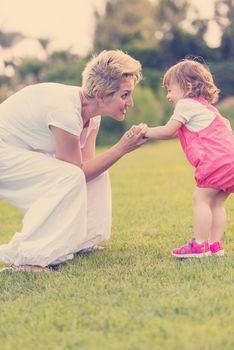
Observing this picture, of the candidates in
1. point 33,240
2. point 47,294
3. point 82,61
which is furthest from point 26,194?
point 82,61

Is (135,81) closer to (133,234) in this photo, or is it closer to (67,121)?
(67,121)

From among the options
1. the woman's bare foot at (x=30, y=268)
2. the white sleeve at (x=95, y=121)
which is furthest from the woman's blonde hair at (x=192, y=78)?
the woman's bare foot at (x=30, y=268)

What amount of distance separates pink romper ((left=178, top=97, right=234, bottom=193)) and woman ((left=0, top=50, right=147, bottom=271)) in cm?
38

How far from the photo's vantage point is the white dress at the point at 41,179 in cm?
444

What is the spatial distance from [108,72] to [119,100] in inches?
8.2

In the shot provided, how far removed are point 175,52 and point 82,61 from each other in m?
4.43

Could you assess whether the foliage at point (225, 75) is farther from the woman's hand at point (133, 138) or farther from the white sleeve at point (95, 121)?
the woman's hand at point (133, 138)

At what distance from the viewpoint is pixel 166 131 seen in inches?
180

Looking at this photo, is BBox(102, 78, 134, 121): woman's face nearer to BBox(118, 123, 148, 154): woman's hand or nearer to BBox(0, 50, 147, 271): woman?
BBox(0, 50, 147, 271): woman

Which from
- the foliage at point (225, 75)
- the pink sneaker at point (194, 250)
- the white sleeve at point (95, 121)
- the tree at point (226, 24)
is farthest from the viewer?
the tree at point (226, 24)

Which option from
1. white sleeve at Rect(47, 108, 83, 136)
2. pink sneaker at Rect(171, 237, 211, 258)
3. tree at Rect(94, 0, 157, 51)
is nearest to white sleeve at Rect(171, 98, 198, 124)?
white sleeve at Rect(47, 108, 83, 136)

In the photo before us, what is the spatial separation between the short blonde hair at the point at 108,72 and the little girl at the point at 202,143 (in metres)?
0.31

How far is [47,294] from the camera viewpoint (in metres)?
3.82

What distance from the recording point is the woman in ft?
14.6
